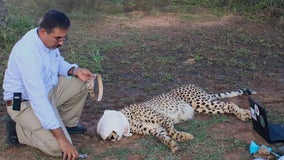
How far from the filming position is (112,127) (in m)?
5.07

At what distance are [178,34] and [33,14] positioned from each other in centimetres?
340

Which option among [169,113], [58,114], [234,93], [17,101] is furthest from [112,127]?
[234,93]

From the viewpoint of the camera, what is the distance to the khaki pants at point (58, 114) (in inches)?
183

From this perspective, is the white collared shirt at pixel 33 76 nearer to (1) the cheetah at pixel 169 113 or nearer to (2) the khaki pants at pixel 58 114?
(2) the khaki pants at pixel 58 114

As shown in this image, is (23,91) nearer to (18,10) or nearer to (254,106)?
(254,106)

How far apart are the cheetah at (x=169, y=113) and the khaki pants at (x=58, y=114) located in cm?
33

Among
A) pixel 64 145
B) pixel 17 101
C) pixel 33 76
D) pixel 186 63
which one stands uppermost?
pixel 33 76

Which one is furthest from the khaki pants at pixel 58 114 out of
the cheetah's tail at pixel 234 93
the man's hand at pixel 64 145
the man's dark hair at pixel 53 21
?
the cheetah's tail at pixel 234 93

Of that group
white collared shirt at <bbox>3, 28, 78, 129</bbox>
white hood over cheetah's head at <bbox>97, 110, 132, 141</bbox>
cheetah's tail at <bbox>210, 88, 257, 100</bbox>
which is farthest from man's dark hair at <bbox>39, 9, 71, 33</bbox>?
cheetah's tail at <bbox>210, 88, 257, 100</bbox>

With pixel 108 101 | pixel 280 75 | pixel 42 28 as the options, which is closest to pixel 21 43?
pixel 42 28

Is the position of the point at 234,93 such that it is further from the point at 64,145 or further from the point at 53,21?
the point at 53,21

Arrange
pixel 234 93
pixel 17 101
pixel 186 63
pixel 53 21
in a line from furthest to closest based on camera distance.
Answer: pixel 186 63 → pixel 234 93 → pixel 17 101 → pixel 53 21

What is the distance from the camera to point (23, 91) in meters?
4.66

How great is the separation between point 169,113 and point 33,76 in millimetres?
1877
